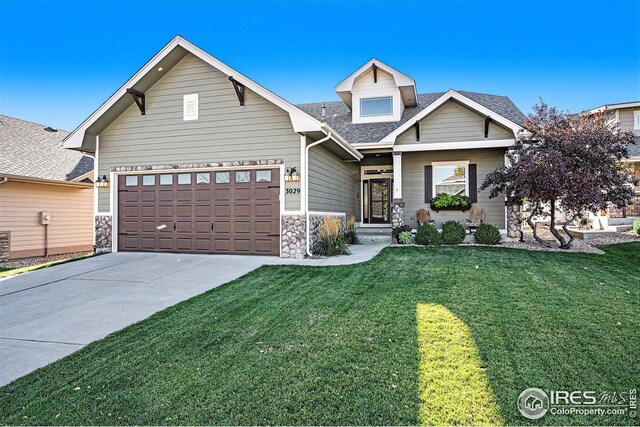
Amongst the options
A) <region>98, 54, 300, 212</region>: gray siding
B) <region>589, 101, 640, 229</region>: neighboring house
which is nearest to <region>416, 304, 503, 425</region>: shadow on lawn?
<region>98, 54, 300, 212</region>: gray siding

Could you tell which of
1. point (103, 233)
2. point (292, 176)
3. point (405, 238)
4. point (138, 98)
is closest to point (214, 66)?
point (138, 98)

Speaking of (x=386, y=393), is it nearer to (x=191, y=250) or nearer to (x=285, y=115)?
(x=285, y=115)

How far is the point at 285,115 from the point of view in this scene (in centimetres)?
916

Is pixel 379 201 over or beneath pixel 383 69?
beneath

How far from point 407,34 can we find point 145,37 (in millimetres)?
10114

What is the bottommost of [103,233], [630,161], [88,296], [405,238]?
[88,296]

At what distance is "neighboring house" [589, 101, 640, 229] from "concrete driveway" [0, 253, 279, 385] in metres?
13.0

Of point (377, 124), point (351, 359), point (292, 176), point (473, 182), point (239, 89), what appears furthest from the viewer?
point (377, 124)

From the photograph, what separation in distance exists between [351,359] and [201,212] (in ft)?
24.6

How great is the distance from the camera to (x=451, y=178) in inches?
505

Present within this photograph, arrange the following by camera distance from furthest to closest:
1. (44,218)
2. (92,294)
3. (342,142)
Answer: (44,218) < (342,142) < (92,294)

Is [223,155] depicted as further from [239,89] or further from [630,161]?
[630,161]

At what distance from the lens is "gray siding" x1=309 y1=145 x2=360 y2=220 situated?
9780 millimetres

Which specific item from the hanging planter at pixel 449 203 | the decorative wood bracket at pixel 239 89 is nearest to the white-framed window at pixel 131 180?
the decorative wood bracket at pixel 239 89
